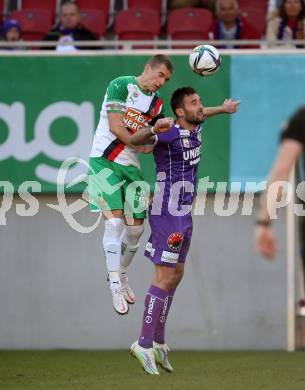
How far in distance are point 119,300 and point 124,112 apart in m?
1.72

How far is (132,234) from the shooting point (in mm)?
11031

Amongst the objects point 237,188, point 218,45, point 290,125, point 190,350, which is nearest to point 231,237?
point 237,188

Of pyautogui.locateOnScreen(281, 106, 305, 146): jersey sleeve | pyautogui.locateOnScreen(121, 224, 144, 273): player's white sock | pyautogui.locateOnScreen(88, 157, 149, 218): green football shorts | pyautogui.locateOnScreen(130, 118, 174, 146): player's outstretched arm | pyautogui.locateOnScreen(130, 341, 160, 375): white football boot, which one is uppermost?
pyautogui.locateOnScreen(281, 106, 305, 146): jersey sleeve

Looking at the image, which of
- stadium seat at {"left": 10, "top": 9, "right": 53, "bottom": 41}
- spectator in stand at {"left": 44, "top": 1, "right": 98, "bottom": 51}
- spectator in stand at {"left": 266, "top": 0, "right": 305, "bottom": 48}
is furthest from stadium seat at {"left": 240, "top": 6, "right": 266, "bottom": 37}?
stadium seat at {"left": 10, "top": 9, "right": 53, "bottom": 41}

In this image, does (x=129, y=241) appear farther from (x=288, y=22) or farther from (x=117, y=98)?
(x=288, y=22)

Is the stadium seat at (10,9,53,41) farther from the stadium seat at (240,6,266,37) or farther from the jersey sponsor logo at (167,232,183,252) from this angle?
the jersey sponsor logo at (167,232,183,252)

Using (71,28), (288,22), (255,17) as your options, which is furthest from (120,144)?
(255,17)

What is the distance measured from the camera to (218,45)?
45.5 ft

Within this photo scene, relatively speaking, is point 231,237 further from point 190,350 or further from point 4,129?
point 4,129

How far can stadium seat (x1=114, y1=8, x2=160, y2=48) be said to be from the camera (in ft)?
49.0

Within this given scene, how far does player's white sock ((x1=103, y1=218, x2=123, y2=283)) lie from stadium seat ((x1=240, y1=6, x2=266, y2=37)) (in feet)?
16.4

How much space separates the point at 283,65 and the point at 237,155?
3.80ft

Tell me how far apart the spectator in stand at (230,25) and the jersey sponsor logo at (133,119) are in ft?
12.2

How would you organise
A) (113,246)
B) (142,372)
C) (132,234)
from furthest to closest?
(132,234) < (142,372) < (113,246)
